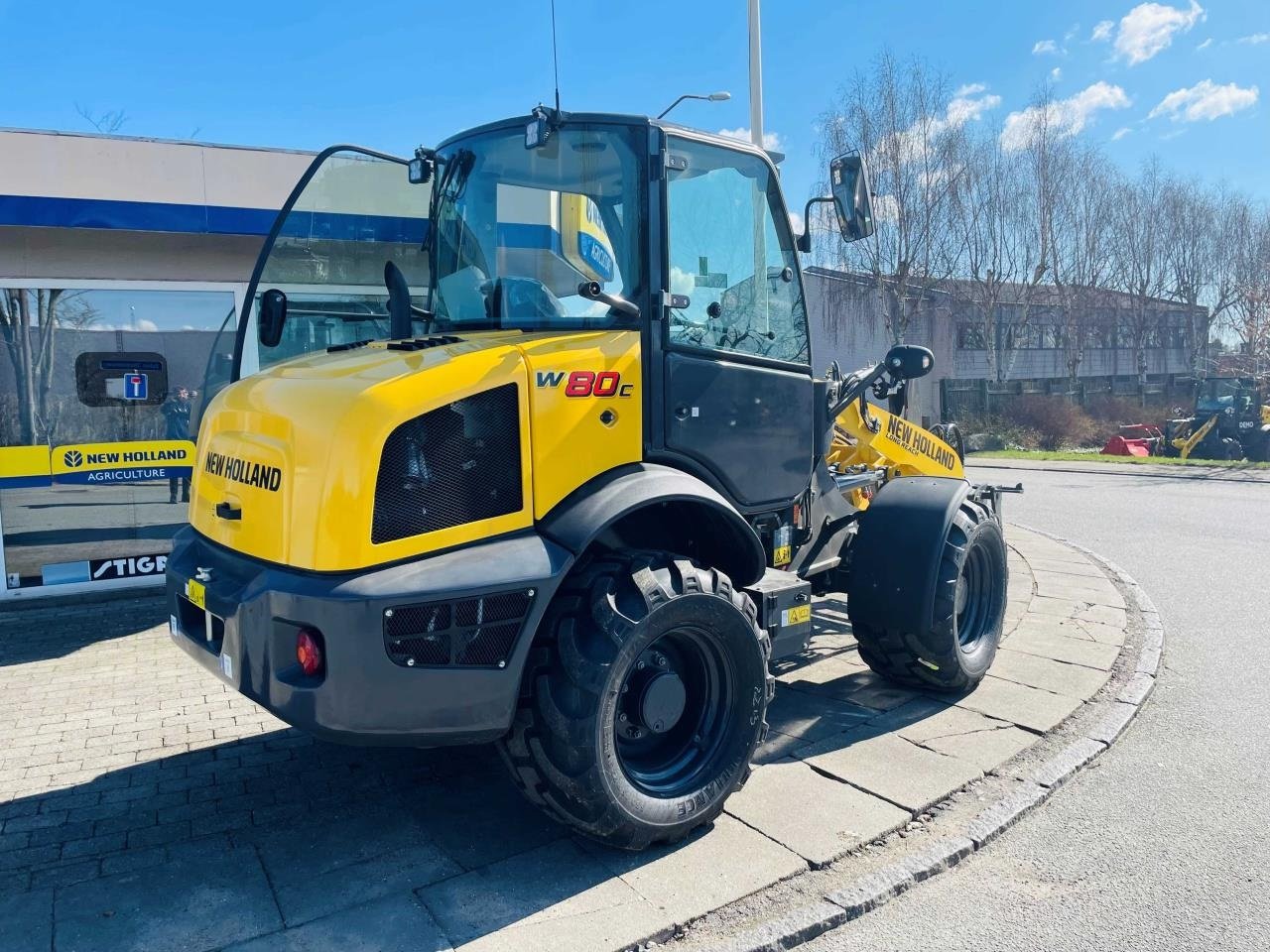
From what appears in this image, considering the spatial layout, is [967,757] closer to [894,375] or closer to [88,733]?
[894,375]

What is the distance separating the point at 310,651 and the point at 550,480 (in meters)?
1.01

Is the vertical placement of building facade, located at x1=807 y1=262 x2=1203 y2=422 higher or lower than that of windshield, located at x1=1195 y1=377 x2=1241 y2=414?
higher

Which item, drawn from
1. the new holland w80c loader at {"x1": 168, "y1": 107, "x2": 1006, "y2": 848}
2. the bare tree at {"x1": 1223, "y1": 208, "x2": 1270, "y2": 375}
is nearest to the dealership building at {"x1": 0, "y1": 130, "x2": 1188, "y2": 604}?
the new holland w80c loader at {"x1": 168, "y1": 107, "x2": 1006, "y2": 848}

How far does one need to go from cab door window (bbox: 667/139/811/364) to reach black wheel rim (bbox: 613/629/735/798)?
4.28ft

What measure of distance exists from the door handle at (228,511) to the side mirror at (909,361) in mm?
3541

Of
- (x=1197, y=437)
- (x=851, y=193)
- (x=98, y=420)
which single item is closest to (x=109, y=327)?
(x=98, y=420)

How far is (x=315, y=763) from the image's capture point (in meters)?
4.54

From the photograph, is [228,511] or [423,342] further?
[423,342]

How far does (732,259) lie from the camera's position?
4.31 metres

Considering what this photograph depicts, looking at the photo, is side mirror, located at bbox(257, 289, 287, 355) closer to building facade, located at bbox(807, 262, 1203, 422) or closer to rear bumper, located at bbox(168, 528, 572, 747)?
rear bumper, located at bbox(168, 528, 572, 747)

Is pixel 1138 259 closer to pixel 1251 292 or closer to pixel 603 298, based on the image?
pixel 1251 292

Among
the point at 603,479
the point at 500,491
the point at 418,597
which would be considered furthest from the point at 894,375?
the point at 418,597

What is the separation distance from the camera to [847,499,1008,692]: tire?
5020 millimetres

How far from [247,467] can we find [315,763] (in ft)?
5.90
